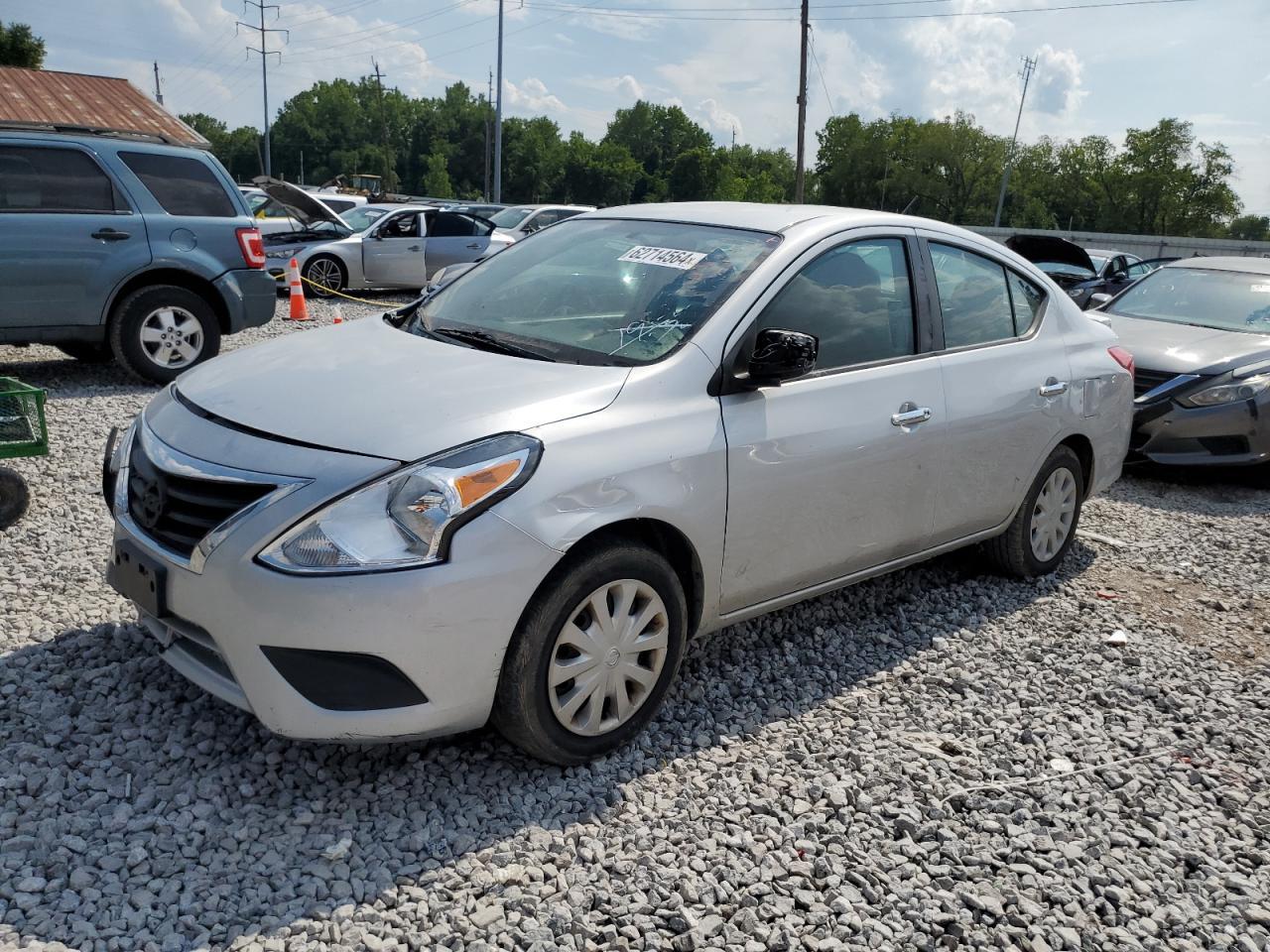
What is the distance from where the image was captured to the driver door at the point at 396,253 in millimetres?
16344

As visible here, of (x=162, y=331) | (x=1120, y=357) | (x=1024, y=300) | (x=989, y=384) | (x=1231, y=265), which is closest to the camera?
(x=989, y=384)

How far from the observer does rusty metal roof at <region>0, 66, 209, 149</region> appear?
62.6 feet

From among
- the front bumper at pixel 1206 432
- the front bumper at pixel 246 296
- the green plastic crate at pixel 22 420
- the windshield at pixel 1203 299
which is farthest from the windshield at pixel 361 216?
the front bumper at pixel 1206 432

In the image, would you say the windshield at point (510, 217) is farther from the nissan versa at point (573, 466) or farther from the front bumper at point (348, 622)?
the front bumper at point (348, 622)

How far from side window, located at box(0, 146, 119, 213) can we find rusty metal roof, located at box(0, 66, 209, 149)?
36.4 ft

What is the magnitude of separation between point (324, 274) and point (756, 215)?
13.1 m

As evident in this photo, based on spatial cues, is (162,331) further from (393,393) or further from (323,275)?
(323,275)

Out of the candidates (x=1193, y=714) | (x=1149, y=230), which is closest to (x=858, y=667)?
(x=1193, y=714)

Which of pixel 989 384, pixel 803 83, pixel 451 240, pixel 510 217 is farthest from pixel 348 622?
pixel 803 83

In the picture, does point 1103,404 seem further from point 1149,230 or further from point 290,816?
point 1149,230

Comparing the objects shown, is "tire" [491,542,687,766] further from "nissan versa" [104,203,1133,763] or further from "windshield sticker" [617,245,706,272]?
"windshield sticker" [617,245,706,272]

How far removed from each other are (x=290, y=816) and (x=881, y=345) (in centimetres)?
269

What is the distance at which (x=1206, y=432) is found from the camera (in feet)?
24.2

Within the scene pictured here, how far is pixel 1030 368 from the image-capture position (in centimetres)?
478
